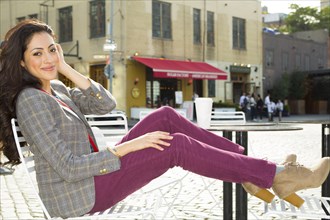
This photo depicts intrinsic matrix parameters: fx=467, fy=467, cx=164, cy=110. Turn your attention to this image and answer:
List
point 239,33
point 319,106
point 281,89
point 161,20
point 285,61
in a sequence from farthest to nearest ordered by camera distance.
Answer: point 319,106, point 285,61, point 281,89, point 239,33, point 161,20

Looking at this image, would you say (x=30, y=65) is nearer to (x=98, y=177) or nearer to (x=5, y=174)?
(x=98, y=177)

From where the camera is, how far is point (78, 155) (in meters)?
2.45

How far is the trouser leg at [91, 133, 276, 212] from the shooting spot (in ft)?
7.69

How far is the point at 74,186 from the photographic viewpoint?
233 centimetres

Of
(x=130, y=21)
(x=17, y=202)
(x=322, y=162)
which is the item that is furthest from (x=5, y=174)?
(x=130, y=21)

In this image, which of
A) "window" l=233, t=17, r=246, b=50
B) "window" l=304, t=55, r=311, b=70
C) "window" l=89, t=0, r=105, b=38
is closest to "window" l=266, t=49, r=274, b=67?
"window" l=233, t=17, r=246, b=50

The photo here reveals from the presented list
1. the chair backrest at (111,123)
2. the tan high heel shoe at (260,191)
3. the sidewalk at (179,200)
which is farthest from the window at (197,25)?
the tan high heel shoe at (260,191)

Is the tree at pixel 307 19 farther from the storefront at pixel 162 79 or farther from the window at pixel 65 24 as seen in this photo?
the window at pixel 65 24

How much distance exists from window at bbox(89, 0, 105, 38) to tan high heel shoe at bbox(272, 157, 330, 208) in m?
21.4

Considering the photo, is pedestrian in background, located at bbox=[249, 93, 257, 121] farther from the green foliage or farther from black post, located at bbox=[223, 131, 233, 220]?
→ black post, located at bbox=[223, 131, 233, 220]

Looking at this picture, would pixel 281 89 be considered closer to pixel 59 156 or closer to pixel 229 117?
pixel 229 117

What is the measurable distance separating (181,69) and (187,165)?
21.2 meters

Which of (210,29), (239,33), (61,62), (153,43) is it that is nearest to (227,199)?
(61,62)

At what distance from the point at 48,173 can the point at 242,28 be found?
95.4 ft
